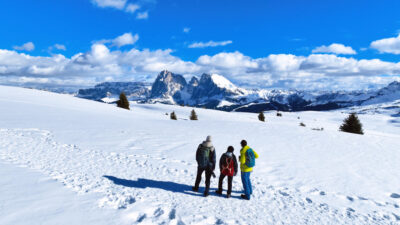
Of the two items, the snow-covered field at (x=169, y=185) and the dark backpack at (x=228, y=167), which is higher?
the dark backpack at (x=228, y=167)

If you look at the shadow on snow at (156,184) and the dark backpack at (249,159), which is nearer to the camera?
the dark backpack at (249,159)

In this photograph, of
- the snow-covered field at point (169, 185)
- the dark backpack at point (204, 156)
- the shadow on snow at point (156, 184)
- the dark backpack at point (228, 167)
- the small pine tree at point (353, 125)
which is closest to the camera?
the snow-covered field at point (169, 185)

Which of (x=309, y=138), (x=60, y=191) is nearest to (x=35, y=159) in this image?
(x=60, y=191)

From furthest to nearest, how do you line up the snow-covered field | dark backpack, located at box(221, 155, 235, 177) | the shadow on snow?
the shadow on snow → dark backpack, located at box(221, 155, 235, 177) → the snow-covered field

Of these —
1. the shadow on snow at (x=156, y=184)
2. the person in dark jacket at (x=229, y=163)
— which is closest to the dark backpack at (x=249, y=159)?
the person in dark jacket at (x=229, y=163)

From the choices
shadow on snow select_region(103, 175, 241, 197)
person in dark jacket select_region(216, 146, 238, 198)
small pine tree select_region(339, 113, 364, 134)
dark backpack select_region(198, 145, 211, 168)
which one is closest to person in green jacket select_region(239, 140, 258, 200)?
person in dark jacket select_region(216, 146, 238, 198)

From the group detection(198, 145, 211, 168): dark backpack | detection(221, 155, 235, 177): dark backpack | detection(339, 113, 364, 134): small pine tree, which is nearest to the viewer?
detection(221, 155, 235, 177): dark backpack

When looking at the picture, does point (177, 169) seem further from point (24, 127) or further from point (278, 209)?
point (24, 127)

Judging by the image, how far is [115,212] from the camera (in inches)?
311

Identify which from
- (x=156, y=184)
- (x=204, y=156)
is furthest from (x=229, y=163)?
(x=156, y=184)

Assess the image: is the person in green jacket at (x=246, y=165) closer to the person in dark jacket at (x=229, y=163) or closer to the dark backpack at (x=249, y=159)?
the dark backpack at (x=249, y=159)

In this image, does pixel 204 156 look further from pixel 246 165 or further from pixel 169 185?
pixel 169 185

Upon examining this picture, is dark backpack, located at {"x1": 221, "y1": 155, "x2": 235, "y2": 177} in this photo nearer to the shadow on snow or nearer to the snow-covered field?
the snow-covered field

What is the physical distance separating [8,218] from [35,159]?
7.95 m
